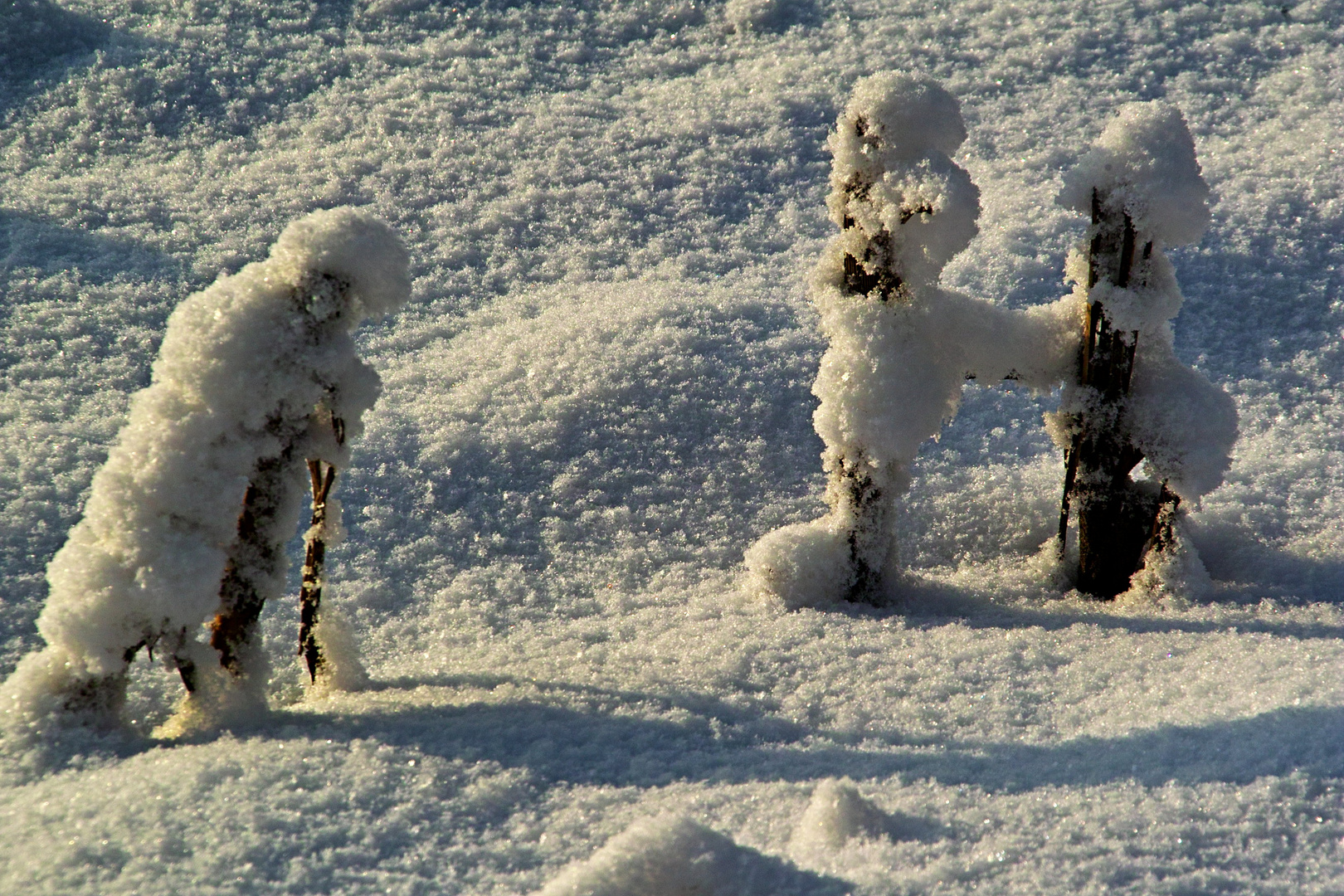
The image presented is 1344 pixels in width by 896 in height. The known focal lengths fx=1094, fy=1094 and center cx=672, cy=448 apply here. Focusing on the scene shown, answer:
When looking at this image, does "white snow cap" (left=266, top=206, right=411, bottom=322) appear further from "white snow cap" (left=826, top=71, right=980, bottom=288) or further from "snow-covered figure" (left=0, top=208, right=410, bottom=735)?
"white snow cap" (left=826, top=71, right=980, bottom=288)

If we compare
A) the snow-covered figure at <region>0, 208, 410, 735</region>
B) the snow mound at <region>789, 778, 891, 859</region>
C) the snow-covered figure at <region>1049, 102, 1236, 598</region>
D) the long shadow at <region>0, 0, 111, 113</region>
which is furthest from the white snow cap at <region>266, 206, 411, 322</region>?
the long shadow at <region>0, 0, 111, 113</region>

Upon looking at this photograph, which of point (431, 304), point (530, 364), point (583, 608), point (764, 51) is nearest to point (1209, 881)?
point (583, 608)

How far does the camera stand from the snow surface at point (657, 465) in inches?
68.5

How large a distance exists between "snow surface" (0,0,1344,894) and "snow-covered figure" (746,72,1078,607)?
0.17 meters

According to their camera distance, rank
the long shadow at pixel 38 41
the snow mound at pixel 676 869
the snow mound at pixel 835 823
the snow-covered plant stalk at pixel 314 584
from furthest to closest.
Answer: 1. the long shadow at pixel 38 41
2. the snow-covered plant stalk at pixel 314 584
3. the snow mound at pixel 835 823
4. the snow mound at pixel 676 869

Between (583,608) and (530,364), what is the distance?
97cm

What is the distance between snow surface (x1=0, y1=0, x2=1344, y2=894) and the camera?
1739mm

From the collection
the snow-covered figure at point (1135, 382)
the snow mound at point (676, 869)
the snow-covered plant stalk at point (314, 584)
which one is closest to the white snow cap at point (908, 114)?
the snow-covered figure at point (1135, 382)

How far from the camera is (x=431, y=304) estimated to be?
3803mm

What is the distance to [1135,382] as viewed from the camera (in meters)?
2.71

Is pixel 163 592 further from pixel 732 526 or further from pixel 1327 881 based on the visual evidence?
pixel 1327 881

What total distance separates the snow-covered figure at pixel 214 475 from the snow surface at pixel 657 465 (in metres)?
0.17

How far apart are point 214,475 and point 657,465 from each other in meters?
1.40

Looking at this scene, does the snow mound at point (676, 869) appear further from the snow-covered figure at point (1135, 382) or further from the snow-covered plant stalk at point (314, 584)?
the snow-covered figure at point (1135, 382)
